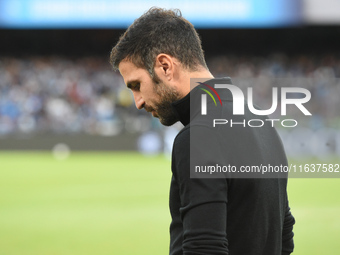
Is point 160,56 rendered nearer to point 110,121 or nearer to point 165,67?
point 165,67

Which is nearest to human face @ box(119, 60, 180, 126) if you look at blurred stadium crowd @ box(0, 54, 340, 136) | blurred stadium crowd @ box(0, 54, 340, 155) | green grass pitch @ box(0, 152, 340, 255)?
green grass pitch @ box(0, 152, 340, 255)

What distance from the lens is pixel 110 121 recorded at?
19547mm

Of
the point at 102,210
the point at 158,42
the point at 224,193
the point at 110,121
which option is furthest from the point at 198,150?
the point at 110,121

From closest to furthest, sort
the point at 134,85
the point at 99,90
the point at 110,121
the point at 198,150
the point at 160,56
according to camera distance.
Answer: the point at 198,150 → the point at 160,56 → the point at 134,85 → the point at 110,121 → the point at 99,90

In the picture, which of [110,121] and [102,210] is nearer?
[102,210]

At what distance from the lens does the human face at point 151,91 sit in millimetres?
1787

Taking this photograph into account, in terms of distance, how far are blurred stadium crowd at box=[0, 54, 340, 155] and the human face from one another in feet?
49.4

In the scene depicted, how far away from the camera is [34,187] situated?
11.0 metres

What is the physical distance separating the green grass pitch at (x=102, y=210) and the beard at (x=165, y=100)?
412cm

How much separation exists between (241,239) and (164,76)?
61cm

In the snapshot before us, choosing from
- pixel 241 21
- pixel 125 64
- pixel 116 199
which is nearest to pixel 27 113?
pixel 241 21

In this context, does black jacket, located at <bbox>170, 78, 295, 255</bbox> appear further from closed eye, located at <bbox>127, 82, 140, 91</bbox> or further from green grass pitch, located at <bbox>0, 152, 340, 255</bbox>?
green grass pitch, located at <bbox>0, 152, 340, 255</bbox>

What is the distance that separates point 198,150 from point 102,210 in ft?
23.6

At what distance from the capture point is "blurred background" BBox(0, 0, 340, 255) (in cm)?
727
